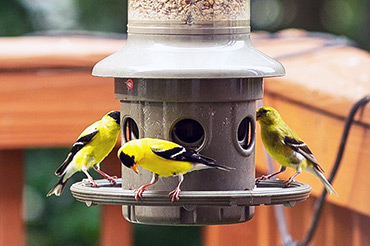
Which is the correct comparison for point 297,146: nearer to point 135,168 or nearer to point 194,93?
point 194,93

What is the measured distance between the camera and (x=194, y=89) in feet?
10.7

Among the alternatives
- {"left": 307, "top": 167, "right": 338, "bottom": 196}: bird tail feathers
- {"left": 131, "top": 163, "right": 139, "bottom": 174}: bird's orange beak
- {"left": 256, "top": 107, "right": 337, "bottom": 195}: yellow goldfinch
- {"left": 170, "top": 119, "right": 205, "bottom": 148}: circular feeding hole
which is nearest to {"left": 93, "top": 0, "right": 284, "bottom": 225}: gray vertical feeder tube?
{"left": 170, "top": 119, "right": 205, "bottom": 148}: circular feeding hole

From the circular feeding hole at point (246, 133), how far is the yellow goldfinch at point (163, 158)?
1.13ft

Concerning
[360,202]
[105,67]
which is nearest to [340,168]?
[360,202]

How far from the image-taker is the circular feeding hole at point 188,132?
11.0ft

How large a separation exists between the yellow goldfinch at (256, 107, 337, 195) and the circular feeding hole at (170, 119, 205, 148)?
14.5 inches

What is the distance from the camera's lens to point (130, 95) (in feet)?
11.0

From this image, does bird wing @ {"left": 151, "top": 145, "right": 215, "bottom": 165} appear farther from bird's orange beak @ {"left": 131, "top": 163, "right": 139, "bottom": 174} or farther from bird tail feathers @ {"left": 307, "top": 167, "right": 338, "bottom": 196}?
bird tail feathers @ {"left": 307, "top": 167, "right": 338, "bottom": 196}

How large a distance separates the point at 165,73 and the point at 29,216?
19.5 ft

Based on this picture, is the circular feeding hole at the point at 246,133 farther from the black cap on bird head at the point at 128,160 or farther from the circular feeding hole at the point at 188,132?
the black cap on bird head at the point at 128,160

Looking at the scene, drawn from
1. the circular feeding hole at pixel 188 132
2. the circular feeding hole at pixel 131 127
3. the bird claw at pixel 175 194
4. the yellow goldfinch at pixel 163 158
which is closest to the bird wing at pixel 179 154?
the yellow goldfinch at pixel 163 158

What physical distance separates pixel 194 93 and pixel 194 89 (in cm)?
1

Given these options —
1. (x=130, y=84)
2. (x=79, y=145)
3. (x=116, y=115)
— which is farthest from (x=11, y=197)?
(x=130, y=84)

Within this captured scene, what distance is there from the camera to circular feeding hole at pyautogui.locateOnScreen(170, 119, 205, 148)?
3.36 meters
